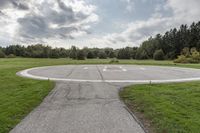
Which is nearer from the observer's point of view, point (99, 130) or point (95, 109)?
point (99, 130)

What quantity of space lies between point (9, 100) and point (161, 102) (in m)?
4.41

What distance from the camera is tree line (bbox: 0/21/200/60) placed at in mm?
64188

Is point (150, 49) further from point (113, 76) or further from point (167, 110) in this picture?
point (167, 110)

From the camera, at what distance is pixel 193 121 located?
169 inches

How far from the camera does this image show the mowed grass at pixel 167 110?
401 centimetres

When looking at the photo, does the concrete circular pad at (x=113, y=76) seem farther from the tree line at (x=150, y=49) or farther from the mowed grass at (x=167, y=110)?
the tree line at (x=150, y=49)

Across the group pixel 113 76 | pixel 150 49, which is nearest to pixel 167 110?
pixel 113 76

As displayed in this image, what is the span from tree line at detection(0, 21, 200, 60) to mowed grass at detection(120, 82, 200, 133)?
175ft

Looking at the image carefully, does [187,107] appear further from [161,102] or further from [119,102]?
[119,102]

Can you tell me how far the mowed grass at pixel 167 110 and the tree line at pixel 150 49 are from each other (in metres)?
53.4

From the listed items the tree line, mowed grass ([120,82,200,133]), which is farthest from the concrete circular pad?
the tree line

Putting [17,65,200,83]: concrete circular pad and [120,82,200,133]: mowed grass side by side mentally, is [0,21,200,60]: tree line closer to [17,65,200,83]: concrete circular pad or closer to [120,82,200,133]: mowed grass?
[17,65,200,83]: concrete circular pad

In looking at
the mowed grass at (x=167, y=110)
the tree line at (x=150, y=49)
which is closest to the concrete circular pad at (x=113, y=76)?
the mowed grass at (x=167, y=110)

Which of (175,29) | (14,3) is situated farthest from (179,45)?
(14,3)
